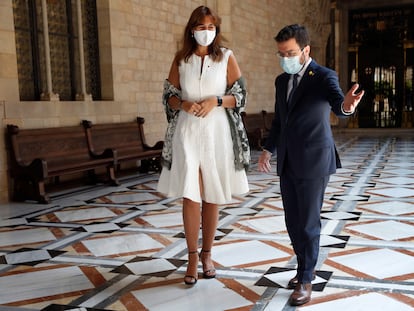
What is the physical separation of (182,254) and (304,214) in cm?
127

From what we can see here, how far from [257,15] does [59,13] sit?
6537mm

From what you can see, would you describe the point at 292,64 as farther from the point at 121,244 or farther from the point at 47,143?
the point at 47,143

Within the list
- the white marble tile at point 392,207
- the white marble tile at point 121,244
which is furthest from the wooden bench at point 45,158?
the white marble tile at point 392,207

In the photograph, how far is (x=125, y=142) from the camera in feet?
25.1

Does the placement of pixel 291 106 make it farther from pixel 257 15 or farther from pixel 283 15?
pixel 283 15

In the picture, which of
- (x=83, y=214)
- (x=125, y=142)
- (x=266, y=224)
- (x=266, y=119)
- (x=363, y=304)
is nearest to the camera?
(x=363, y=304)

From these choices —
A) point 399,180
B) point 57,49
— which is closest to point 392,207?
point 399,180

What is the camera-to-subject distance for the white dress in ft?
9.39

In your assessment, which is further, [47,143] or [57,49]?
[57,49]

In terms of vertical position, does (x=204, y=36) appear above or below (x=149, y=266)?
above

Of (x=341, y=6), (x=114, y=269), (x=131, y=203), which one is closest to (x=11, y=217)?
(x=131, y=203)

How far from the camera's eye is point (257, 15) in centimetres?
1252

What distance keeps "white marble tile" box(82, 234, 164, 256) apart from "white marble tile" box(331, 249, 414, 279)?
1.36 metres

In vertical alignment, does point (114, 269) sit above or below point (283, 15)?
below
